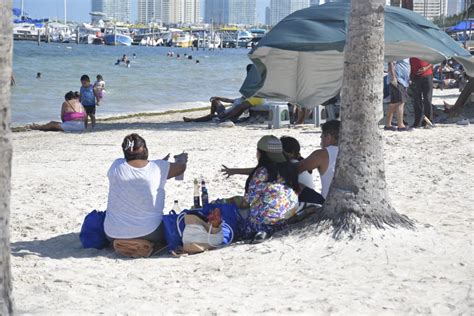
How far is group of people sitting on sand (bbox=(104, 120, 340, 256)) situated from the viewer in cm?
682

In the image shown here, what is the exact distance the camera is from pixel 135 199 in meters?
6.82

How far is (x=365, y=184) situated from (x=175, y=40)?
119 metres

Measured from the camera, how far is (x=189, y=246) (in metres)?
6.86

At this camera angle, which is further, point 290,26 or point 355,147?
Result: point 290,26

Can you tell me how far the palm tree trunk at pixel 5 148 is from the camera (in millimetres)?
4137

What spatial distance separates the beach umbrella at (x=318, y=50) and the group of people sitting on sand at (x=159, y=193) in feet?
15.1

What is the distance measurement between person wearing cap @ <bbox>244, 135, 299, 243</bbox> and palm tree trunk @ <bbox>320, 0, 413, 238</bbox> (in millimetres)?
355

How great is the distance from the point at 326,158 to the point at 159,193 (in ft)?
5.01

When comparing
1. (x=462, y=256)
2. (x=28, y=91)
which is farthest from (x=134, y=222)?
(x=28, y=91)

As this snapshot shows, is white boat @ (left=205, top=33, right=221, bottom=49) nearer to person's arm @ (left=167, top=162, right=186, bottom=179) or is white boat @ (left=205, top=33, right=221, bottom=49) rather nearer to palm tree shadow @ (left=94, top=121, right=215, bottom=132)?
palm tree shadow @ (left=94, top=121, right=215, bottom=132)

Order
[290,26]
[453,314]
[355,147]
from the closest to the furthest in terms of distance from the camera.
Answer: [453,314], [355,147], [290,26]

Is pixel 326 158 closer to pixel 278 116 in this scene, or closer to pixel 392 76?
pixel 392 76

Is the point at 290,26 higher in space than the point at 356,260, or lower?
higher

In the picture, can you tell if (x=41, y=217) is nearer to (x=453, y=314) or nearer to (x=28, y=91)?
(x=453, y=314)
